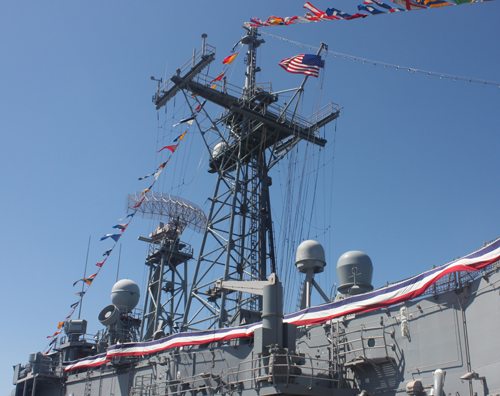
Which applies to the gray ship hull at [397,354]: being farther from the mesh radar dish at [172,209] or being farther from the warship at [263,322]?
the mesh radar dish at [172,209]

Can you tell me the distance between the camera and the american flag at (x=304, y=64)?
19.9 m

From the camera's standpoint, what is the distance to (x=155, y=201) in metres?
28.3

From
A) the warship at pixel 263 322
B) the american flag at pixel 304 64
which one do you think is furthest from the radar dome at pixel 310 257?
the american flag at pixel 304 64

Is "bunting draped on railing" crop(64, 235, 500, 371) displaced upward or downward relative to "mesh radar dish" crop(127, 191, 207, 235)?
downward

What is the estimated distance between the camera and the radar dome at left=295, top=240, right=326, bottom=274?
58.0 ft

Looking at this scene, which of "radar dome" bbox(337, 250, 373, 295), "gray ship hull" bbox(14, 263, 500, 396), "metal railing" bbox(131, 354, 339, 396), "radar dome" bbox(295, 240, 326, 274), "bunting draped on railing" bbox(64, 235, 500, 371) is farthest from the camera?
"radar dome" bbox(295, 240, 326, 274)

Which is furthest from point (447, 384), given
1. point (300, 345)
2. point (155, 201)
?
point (155, 201)

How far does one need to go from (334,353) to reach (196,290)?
9.20 m

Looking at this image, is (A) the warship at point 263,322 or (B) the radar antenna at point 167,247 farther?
(B) the radar antenna at point 167,247

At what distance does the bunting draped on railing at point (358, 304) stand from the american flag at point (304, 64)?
389 inches

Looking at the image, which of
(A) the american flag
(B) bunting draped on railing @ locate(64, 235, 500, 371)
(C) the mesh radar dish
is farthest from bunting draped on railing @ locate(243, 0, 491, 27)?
(C) the mesh radar dish

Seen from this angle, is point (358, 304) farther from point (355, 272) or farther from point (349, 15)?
point (349, 15)

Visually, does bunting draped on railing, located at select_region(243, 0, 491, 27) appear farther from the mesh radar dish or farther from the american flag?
the mesh radar dish

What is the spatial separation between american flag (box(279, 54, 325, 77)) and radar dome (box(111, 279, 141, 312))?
47.5 ft
